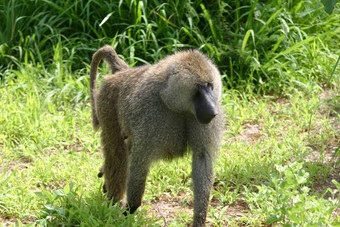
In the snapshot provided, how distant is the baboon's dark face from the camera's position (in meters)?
2.94

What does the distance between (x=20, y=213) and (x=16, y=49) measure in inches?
106

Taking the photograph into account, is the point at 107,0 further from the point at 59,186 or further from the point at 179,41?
the point at 59,186

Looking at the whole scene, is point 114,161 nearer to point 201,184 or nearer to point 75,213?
point 75,213

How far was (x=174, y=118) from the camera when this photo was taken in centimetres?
320

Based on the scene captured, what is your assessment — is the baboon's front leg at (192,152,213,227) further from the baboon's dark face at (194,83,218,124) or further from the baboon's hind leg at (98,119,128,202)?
the baboon's hind leg at (98,119,128,202)

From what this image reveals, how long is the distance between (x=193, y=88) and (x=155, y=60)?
2.35 metres

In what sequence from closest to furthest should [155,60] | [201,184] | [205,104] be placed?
[205,104] < [201,184] < [155,60]

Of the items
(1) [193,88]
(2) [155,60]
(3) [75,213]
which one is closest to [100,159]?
(3) [75,213]

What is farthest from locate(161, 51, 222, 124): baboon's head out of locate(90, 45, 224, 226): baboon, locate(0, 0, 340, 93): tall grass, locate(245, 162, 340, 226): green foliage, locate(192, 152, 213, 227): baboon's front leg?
locate(0, 0, 340, 93): tall grass

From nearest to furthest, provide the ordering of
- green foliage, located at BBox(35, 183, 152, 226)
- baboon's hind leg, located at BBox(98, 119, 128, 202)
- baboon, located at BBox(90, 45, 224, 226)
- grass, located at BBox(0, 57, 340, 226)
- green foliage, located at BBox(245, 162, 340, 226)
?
green foliage, located at BBox(245, 162, 340, 226)
baboon, located at BBox(90, 45, 224, 226)
green foliage, located at BBox(35, 183, 152, 226)
grass, located at BBox(0, 57, 340, 226)
baboon's hind leg, located at BBox(98, 119, 128, 202)

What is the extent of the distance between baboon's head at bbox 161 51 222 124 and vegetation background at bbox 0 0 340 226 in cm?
73

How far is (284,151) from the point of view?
4.20 meters

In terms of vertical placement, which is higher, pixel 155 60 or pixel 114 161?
pixel 114 161

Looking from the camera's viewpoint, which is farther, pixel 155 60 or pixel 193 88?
pixel 155 60
